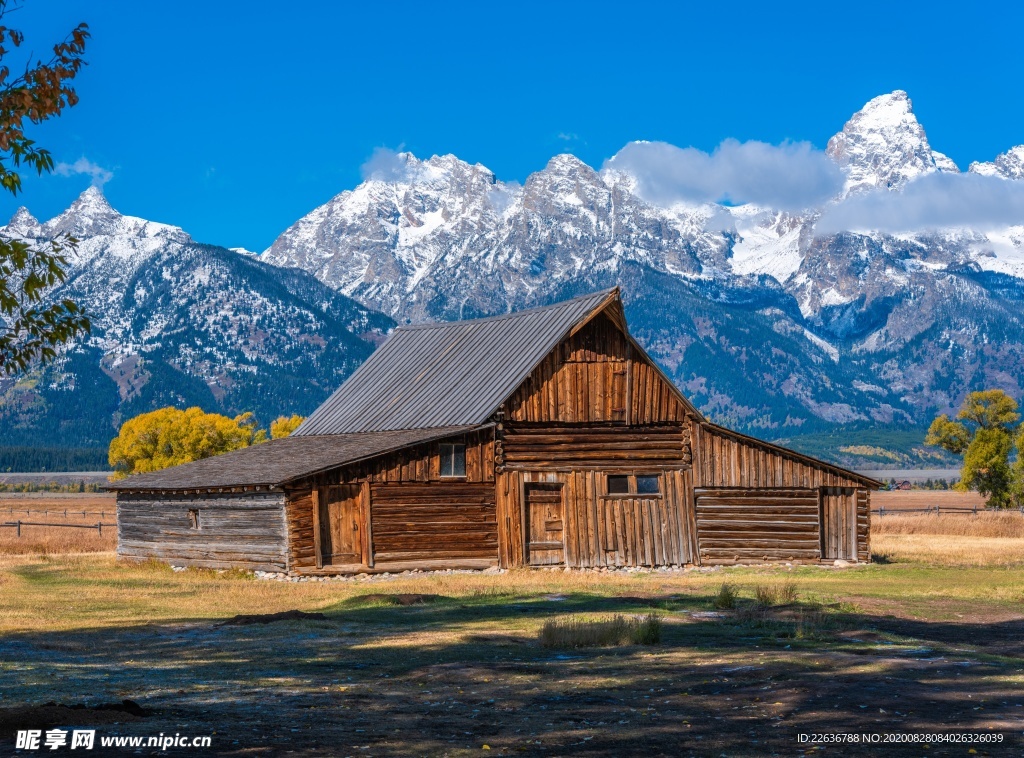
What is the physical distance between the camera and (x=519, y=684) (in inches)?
599

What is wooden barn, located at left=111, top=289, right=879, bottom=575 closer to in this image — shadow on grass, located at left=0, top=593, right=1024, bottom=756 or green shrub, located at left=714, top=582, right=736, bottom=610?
green shrub, located at left=714, top=582, right=736, bottom=610

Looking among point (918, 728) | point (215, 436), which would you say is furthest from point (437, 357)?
point (215, 436)

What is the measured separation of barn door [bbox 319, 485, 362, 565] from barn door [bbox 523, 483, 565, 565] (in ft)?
16.9

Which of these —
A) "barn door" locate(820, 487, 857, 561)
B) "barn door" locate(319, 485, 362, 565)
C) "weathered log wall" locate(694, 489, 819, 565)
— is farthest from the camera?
"barn door" locate(820, 487, 857, 561)

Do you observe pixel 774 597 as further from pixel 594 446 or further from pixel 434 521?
pixel 594 446

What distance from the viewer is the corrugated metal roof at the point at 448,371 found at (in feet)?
132

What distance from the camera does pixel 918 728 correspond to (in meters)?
12.0


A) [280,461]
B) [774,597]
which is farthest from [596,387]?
[774,597]

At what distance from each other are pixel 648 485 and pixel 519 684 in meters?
25.7

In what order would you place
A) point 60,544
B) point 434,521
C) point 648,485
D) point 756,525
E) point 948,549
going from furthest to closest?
point 60,544 < point 948,549 < point 756,525 < point 648,485 < point 434,521

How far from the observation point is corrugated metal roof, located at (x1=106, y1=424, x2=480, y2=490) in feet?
119

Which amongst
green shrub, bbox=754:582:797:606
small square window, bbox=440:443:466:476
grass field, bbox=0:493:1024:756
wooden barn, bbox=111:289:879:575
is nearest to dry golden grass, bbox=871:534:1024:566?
wooden barn, bbox=111:289:879:575

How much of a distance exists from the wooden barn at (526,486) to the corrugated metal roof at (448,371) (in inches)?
4.3

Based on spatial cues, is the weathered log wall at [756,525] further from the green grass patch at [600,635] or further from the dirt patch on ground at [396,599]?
the green grass patch at [600,635]
